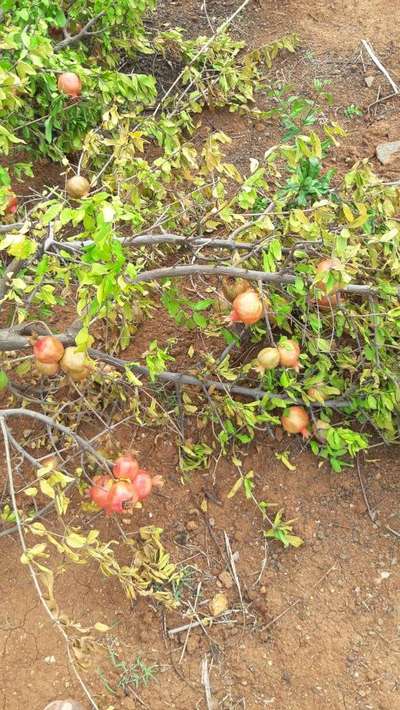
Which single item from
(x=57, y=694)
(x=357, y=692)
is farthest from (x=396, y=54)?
(x=57, y=694)

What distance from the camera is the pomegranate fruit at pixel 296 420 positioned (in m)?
2.94

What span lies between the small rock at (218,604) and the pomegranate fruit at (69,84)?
266 cm

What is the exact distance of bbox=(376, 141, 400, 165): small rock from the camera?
13.2 ft

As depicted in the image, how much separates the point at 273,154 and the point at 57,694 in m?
2.37

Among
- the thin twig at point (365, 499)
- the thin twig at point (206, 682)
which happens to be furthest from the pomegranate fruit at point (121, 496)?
the thin twig at point (365, 499)

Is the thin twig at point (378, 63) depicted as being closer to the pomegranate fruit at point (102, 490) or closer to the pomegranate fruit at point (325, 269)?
the pomegranate fruit at point (325, 269)

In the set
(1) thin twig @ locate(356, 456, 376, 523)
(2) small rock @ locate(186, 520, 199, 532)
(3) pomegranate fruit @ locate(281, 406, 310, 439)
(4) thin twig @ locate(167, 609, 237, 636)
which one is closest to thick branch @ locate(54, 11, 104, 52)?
(3) pomegranate fruit @ locate(281, 406, 310, 439)

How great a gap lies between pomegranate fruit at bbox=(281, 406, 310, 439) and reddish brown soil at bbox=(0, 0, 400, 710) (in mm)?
201

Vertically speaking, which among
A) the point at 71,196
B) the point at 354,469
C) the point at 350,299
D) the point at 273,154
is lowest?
the point at 354,469

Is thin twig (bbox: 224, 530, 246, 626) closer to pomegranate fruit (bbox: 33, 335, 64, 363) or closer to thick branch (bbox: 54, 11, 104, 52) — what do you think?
pomegranate fruit (bbox: 33, 335, 64, 363)

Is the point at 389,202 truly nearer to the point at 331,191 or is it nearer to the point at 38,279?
the point at 331,191

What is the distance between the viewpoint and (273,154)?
2838 mm

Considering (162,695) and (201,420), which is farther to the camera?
(201,420)

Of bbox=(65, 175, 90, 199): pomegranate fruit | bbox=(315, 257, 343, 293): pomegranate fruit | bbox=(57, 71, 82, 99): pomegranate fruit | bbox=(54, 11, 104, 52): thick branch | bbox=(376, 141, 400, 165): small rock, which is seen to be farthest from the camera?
bbox=(376, 141, 400, 165): small rock
